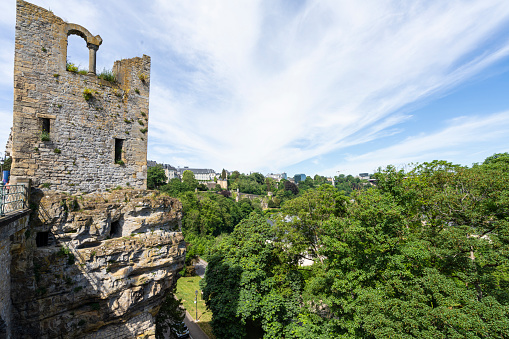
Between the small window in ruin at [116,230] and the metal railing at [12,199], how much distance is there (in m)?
2.72

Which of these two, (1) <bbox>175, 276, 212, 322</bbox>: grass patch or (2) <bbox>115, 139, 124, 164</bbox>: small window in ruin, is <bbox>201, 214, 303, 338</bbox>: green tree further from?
(2) <bbox>115, 139, 124, 164</bbox>: small window in ruin

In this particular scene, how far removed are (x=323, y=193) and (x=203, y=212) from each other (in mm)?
31120

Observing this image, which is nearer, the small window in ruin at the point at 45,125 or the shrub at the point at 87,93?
the small window in ruin at the point at 45,125

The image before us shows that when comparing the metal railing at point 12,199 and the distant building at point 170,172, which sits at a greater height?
the distant building at point 170,172

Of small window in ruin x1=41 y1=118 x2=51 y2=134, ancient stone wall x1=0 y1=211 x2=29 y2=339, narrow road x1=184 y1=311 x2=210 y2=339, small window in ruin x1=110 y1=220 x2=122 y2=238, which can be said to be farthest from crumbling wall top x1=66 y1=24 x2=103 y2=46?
narrow road x1=184 y1=311 x2=210 y2=339

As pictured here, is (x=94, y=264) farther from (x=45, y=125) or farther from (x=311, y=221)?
(x=311, y=221)

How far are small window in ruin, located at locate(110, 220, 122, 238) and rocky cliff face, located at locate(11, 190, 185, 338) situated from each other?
0.04 m

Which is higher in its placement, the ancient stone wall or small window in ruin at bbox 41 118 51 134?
small window in ruin at bbox 41 118 51 134

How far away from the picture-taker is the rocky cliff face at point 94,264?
23.6 ft

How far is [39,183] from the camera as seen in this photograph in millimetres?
8062

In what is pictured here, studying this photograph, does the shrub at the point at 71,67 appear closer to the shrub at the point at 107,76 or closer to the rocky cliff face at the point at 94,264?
the shrub at the point at 107,76

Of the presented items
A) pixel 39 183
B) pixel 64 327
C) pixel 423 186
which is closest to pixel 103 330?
pixel 64 327

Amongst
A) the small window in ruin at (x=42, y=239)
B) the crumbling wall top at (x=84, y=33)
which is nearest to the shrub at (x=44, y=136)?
the small window in ruin at (x=42, y=239)

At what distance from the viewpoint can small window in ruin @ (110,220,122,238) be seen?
9117mm
